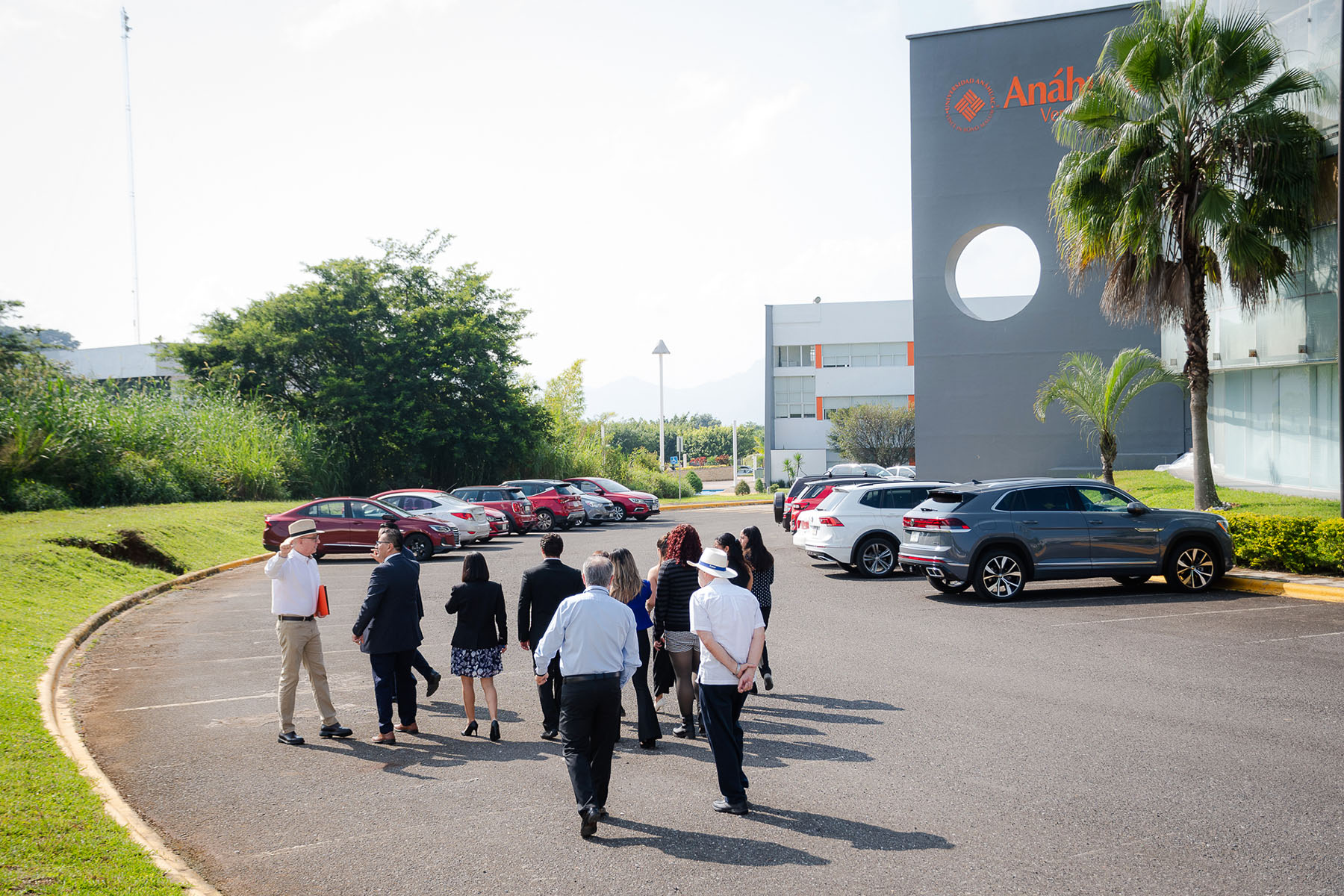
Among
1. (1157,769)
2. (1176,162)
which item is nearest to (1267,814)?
(1157,769)

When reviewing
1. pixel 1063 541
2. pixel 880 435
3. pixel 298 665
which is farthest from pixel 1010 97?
pixel 880 435

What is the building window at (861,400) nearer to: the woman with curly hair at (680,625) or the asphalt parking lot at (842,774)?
the asphalt parking lot at (842,774)

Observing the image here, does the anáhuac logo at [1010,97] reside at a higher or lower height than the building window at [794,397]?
higher

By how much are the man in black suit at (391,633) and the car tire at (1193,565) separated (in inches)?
449

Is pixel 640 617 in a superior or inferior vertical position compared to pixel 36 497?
inferior

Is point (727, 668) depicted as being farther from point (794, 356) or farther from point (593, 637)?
point (794, 356)

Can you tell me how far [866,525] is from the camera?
17.1 meters

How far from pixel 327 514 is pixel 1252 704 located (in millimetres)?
19595

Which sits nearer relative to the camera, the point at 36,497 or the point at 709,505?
the point at 36,497

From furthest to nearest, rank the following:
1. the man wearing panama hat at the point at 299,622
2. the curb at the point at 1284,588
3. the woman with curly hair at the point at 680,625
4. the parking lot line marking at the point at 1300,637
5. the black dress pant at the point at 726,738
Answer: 1. the curb at the point at 1284,588
2. the parking lot line marking at the point at 1300,637
3. the man wearing panama hat at the point at 299,622
4. the woman with curly hair at the point at 680,625
5. the black dress pant at the point at 726,738

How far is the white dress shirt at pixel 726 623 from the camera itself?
590cm

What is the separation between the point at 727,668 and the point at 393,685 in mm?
3460

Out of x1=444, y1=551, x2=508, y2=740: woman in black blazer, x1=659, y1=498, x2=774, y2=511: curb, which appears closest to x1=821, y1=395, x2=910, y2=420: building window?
x1=659, y1=498, x2=774, y2=511: curb

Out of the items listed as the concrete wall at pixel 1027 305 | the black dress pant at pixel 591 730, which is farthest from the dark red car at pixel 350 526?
the concrete wall at pixel 1027 305
